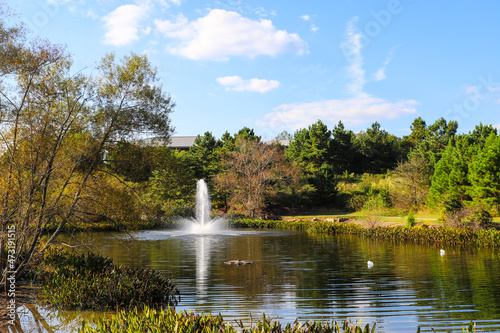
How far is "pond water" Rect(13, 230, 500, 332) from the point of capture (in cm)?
846

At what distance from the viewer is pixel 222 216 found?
37156mm

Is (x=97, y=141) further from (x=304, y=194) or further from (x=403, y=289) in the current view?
(x=304, y=194)

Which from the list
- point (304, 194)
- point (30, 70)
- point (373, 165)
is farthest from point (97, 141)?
point (373, 165)

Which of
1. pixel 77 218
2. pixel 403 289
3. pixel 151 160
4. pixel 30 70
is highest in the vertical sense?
pixel 30 70

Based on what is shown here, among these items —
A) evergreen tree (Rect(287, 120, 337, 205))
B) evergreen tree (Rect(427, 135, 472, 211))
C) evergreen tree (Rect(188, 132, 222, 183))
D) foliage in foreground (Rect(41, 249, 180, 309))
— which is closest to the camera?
foliage in foreground (Rect(41, 249, 180, 309))

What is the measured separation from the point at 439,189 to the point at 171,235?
18663 millimetres

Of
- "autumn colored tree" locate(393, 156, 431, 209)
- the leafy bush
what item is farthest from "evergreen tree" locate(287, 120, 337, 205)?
the leafy bush

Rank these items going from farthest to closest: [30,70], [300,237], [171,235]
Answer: [171,235] < [300,237] < [30,70]

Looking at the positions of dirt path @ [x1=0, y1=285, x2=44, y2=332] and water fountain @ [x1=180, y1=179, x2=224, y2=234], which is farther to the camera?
water fountain @ [x1=180, y1=179, x2=224, y2=234]

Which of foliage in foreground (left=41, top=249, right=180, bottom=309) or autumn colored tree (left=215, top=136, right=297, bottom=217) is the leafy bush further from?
foliage in foreground (left=41, top=249, right=180, bottom=309)

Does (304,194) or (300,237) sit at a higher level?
(304,194)

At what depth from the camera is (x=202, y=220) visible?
34719mm

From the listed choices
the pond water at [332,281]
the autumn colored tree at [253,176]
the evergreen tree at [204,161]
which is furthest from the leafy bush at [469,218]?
the evergreen tree at [204,161]

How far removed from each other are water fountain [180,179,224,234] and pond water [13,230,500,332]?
8.94m
